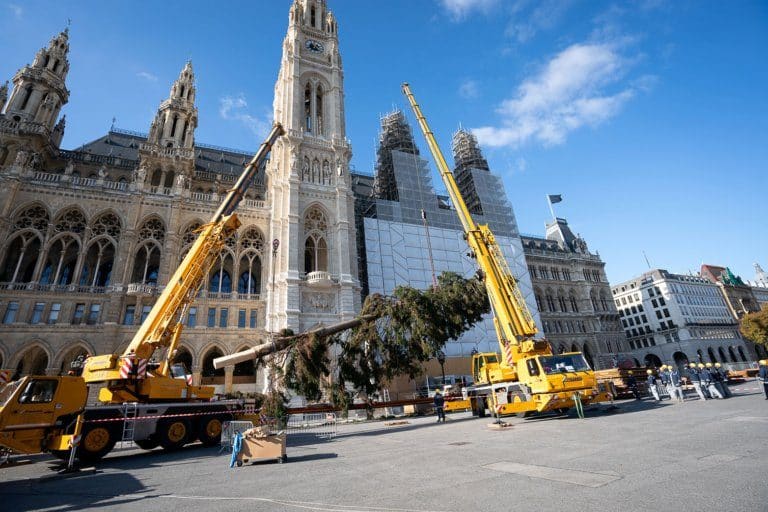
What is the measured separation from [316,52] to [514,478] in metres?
43.0

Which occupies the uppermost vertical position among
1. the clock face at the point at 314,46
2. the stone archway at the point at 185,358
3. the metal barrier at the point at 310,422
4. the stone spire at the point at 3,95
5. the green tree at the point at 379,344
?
the clock face at the point at 314,46

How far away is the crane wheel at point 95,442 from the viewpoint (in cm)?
1067

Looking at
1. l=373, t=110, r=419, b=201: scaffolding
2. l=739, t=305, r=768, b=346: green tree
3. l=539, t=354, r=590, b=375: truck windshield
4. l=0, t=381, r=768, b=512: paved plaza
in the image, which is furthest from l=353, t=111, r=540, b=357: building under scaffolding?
l=739, t=305, r=768, b=346: green tree

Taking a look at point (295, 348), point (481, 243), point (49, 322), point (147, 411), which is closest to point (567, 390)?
point (481, 243)

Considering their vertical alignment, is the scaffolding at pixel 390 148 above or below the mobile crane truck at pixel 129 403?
above

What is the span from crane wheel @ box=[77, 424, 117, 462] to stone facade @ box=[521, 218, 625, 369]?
46089mm

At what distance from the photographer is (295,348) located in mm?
16094

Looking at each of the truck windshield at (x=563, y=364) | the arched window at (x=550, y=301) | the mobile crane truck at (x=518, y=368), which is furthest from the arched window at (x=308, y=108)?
the arched window at (x=550, y=301)

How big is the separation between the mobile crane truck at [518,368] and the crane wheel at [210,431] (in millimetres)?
10175

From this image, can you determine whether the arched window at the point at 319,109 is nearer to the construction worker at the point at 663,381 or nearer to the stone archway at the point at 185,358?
the stone archway at the point at 185,358

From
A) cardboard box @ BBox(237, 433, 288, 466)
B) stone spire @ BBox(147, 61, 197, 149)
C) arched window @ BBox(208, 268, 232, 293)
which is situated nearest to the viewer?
cardboard box @ BBox(237, 433, 288, 466)

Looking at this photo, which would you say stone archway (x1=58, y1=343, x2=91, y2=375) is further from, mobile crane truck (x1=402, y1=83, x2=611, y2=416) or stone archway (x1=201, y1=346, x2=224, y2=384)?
mobile crane truck (x1=402, y1=83, x2=611, y2=416)

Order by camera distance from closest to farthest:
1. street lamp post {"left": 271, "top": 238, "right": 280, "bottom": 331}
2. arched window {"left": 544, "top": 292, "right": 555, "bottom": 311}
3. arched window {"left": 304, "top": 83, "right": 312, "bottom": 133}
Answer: street lamp post {"left": 271, "top": 238, "right": 280, "bottom": 331}
arched window {"left": 304, "top": 83, "right": 312, "bottom": 133}
arched window {"left": 544, "top": 292, "right": 555, "bottom": 311}

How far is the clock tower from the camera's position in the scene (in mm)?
28719
